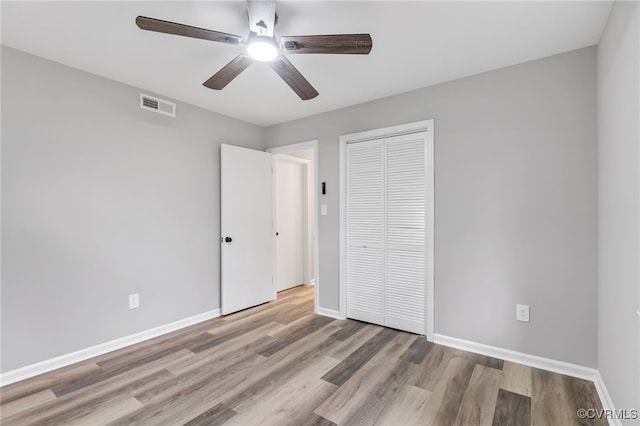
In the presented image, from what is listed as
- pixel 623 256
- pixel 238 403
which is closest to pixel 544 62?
pixel 623 256

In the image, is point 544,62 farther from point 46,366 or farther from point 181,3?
point 46,366

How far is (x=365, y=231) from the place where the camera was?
10.7 ft

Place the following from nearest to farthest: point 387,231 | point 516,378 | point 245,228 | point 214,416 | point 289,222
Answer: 1. point 214,416
2. point 516,378
3. point 387,231
4. point 245,228
5. point 289,222

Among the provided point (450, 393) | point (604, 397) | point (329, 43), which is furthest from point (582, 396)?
point (329, 43)

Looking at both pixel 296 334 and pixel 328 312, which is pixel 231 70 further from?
pixel 328 312

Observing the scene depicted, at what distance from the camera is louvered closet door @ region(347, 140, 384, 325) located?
3166 millimetres

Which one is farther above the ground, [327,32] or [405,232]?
[327,32]

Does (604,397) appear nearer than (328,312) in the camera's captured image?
Yes

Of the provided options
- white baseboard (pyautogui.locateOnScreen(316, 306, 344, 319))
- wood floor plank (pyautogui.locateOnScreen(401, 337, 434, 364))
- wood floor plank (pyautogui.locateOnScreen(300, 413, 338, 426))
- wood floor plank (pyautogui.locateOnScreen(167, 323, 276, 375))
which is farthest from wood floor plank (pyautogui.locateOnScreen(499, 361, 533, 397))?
wood floor plank (pyautogui.locateOnScreen(167, 323, 276, 375))

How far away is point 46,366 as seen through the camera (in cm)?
228

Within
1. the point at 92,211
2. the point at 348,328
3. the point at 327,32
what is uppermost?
the point at 327,32

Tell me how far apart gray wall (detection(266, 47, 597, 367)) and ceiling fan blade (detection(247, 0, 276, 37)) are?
1735mm

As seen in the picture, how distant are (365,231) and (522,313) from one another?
1566 mm

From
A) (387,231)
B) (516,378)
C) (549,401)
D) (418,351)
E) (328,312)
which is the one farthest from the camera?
(328,312)
